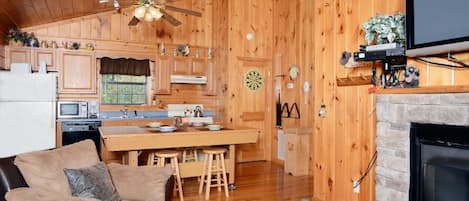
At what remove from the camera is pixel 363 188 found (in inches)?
123

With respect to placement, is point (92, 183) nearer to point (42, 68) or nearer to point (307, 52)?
point (42, 68)

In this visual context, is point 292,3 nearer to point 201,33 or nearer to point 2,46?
point 201,33

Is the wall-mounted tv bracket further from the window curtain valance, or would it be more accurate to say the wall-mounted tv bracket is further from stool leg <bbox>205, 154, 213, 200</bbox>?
the window curtain valance

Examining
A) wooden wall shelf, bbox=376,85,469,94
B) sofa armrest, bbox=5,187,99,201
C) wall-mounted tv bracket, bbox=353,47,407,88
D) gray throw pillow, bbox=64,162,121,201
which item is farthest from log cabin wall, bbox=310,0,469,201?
sofa armrest, bbox=5,187,99,201

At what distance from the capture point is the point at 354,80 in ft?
10.6

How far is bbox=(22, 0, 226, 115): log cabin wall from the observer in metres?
5.74

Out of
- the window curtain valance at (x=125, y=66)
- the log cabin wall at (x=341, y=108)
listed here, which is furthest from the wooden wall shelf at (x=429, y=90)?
the window curtain valance at (x=125, y=66)

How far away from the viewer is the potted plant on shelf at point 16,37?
532cm

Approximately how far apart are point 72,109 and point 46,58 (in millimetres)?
946

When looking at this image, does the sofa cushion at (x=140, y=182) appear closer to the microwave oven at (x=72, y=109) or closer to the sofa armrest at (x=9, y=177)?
the sofa armrest at (x=9, y=177)

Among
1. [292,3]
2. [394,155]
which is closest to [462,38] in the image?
[394,155]

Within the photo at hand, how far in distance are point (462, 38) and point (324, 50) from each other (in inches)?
66.0

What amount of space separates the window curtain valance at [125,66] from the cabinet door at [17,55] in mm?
1137

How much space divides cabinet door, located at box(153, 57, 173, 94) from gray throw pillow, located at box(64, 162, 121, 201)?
3843 millimetres
